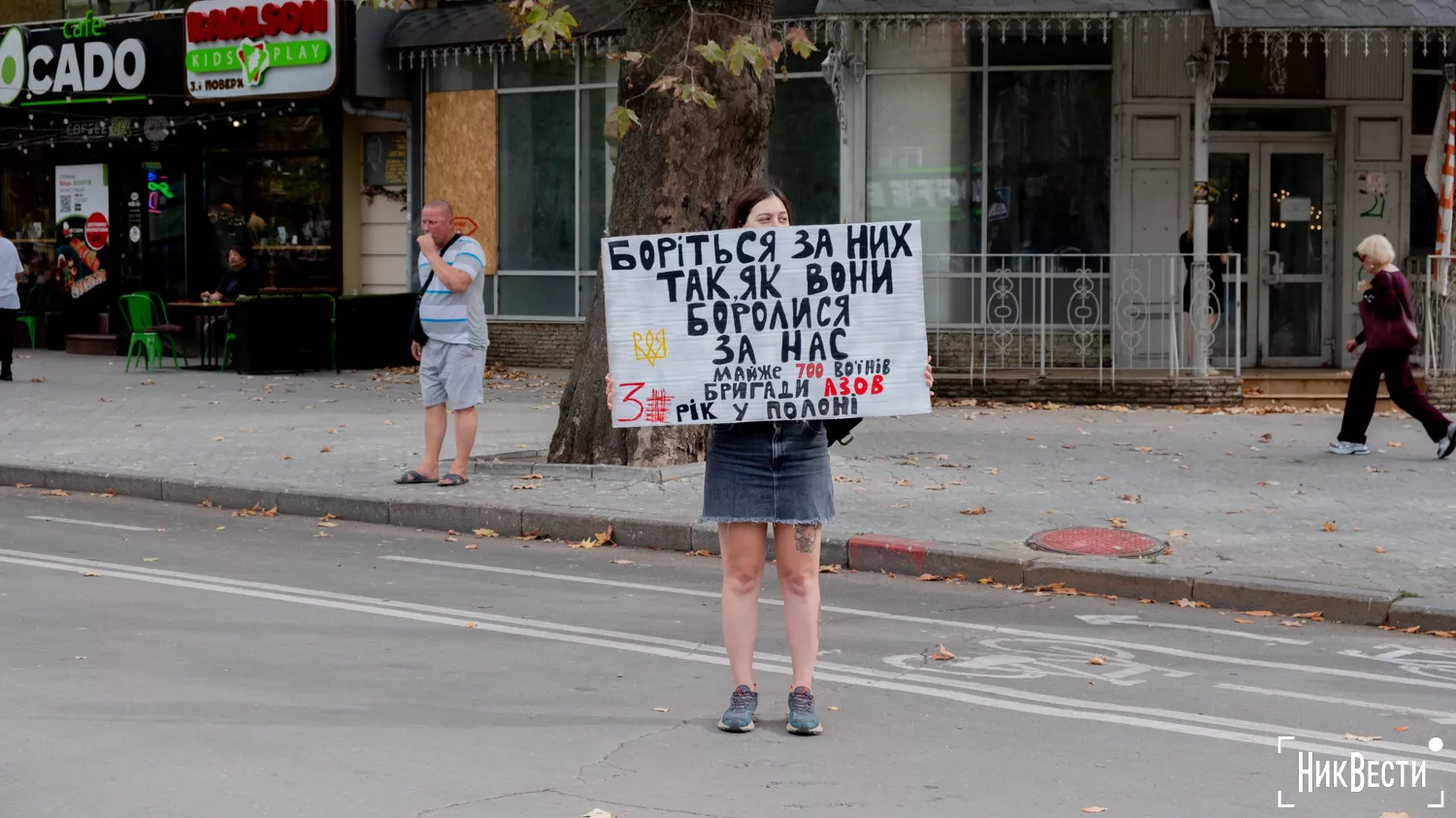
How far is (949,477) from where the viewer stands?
12641 millimetres

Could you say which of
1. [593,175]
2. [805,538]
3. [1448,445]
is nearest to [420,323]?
[805,538]

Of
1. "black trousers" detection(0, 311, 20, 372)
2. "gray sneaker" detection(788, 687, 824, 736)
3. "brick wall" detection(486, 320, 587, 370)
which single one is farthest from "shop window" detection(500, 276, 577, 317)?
"gray sneaker" detection(788, 687, 824, 736)

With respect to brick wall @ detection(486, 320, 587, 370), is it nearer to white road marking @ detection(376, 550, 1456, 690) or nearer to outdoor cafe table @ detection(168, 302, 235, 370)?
outdoor cafe table @ detection(168, 302, 235, 370)

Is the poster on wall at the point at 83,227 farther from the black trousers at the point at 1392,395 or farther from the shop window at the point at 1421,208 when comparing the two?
the black trousers at the point at 1392,395

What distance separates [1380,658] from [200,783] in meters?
4.85

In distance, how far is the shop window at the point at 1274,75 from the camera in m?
19.9

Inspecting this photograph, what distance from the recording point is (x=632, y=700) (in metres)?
6.52

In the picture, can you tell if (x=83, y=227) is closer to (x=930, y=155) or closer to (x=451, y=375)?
(x=930, y=155)

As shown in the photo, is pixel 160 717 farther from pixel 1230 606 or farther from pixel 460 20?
pixel 460 20

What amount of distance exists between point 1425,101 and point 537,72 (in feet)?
34.9

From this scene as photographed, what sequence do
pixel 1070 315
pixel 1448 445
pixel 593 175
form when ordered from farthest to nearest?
pixel 593 175 → pixel 1070 315 → pixel 1448 445

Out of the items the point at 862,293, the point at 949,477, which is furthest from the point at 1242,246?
the point at 862,293

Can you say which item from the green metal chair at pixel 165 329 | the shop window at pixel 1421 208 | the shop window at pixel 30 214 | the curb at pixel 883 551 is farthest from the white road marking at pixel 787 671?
the shop window at pixel 30 214

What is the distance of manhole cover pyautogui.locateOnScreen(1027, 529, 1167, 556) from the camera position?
9.57 meters
